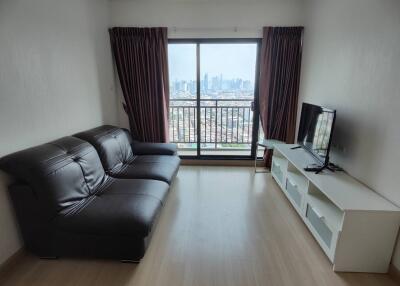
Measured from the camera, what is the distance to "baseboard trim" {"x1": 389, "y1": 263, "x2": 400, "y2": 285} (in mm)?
1661

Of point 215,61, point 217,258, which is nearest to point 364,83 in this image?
point 217,258

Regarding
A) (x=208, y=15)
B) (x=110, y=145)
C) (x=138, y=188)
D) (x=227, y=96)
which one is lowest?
(x=138, y=188)

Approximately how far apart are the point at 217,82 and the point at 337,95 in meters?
1.89

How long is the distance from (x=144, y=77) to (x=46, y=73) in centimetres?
159

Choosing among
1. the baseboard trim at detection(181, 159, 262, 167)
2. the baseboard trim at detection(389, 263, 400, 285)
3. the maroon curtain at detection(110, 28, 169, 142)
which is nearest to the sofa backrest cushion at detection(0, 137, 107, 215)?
the maroon curtain at detection(110, 28, 169, 142)

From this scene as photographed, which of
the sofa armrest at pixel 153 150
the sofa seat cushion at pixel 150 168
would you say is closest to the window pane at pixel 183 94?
the sofa armrest at pixel 153 150

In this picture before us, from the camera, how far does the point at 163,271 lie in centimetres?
174

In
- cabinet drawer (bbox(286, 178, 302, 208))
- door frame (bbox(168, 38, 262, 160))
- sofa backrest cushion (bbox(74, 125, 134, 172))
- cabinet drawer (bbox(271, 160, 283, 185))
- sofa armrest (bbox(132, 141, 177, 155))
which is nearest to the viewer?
cabinet drawer (bbox(286, 178, 302, 208))

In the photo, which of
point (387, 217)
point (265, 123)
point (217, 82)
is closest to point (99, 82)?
point (217, 82)

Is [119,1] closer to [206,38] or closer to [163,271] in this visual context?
[206,38]

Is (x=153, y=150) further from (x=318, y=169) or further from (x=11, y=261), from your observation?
(x=318, y=169)

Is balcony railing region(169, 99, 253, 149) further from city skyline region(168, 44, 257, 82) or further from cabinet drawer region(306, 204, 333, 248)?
cabinet drawer region(306, 204, 333, 248)

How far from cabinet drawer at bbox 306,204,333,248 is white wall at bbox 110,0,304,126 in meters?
2.65

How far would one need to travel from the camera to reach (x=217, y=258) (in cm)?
186
